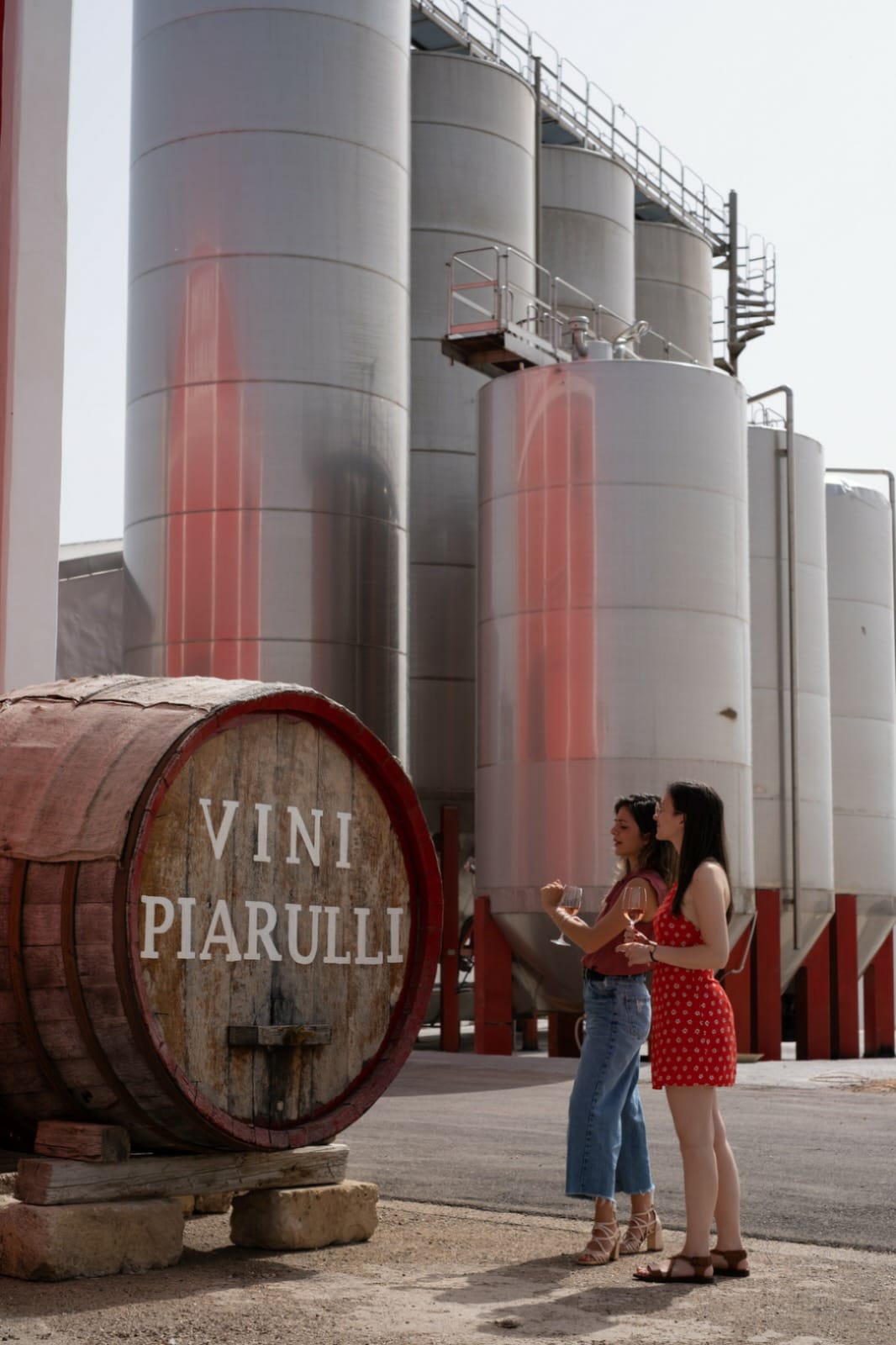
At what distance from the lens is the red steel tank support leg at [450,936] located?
69.5 ft

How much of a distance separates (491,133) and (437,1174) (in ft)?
58.1

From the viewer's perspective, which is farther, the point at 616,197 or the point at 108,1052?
the point at 616,197

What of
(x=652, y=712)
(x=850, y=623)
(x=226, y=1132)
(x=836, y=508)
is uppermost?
(x=836, y=508)

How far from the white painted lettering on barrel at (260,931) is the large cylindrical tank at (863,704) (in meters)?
19.2

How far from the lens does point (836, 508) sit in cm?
2656

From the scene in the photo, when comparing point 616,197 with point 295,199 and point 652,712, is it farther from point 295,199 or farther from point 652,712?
point 652,712

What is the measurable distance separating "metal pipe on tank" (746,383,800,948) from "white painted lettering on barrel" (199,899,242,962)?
16417 mm

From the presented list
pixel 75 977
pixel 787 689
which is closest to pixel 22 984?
pixel 75 977

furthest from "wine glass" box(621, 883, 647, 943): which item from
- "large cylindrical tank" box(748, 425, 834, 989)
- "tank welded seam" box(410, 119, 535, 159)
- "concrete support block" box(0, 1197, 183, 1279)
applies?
"tank welded seam" box(410, 119, 535, 159)

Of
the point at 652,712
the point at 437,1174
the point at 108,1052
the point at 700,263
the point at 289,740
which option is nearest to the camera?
the point at 108,1052

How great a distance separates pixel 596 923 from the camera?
681 centimetres

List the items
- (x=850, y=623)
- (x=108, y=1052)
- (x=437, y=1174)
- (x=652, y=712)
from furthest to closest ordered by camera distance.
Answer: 1. (x=850, y=623)
2. (x=652, y=712)
3. (x=437, y=1174)
4. (x=108, y=1052)

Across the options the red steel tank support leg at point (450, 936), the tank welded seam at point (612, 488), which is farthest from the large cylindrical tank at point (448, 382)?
the tank welded seam at point (612, 488)

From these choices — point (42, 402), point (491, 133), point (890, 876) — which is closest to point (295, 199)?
point (491, 133)
